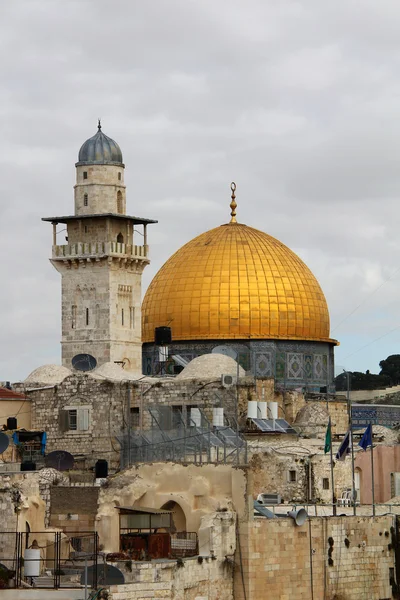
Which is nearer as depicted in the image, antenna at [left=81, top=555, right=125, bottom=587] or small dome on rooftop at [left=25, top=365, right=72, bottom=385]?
antenna at [left=81, top=555, right=125, bottom=587]

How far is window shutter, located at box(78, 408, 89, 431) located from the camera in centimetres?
5900

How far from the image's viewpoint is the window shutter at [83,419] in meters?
59.0

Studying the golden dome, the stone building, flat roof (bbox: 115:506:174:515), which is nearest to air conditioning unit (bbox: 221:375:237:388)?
the stone building

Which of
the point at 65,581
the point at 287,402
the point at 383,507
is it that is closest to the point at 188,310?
the point at 287,402

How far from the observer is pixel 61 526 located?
161ft

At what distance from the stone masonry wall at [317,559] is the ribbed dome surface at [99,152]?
21618 mm

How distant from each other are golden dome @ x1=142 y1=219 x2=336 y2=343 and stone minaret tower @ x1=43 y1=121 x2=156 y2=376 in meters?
2.31

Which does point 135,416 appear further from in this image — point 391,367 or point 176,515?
point 391,367

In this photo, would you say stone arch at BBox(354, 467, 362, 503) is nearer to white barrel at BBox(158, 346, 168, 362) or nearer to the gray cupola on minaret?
white barrel at BBox(158, 346, 168, 362)

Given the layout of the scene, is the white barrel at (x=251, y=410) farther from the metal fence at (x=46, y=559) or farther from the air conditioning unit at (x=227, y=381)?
the metal fence at (x=46, y=559)

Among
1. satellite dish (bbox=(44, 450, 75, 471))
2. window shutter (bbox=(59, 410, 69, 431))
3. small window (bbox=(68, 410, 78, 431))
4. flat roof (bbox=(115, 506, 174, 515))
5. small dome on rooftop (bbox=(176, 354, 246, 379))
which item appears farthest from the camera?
window shutter (bbox=(59, 410, 69, 431))

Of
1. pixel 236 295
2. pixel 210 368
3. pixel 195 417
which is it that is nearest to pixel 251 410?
pixel 210 368

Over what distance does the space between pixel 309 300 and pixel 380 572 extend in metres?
22.0

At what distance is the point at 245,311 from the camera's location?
227ft
